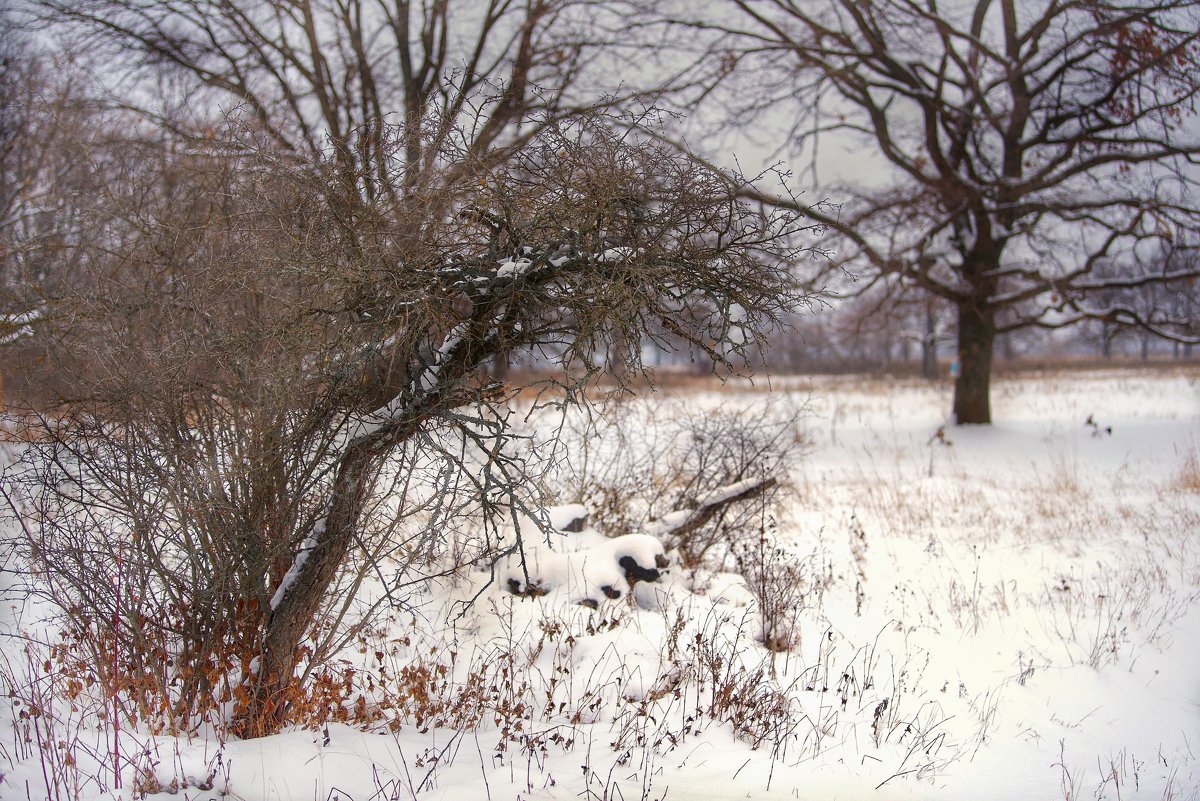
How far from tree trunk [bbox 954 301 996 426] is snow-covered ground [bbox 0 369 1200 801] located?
7.73 m

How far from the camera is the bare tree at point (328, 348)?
287 cm

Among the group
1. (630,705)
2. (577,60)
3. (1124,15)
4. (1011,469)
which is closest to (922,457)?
(1011,469)

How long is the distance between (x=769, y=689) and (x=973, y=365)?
1267 centimetres

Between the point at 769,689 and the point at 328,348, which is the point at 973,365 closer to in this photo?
the point at 769,689

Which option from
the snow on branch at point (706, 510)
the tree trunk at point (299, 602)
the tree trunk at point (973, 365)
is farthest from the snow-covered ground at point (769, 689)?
the tree trunk at point (973, 365)

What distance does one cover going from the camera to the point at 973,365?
1461 cm

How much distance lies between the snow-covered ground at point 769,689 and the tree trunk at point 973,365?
7.73 meters

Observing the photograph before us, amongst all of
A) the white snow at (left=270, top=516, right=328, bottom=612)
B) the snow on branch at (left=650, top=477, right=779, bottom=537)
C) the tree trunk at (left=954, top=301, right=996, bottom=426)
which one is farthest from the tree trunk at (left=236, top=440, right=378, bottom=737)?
the tree trunk at (left=954, top=301, right=996, bottom=426)

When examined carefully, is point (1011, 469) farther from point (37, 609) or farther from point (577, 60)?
point (37, 609)

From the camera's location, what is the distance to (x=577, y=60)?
38.8 feet

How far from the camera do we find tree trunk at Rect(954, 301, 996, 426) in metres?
14.4

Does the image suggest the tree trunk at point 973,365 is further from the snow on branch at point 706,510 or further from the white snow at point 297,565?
the white snow at point 297,565

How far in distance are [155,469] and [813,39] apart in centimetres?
1365

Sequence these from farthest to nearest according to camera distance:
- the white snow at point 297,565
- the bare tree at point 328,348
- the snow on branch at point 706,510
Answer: the snow on branch at point 706,510
the white snow at point 297,565
the bare tree at point 328,348
